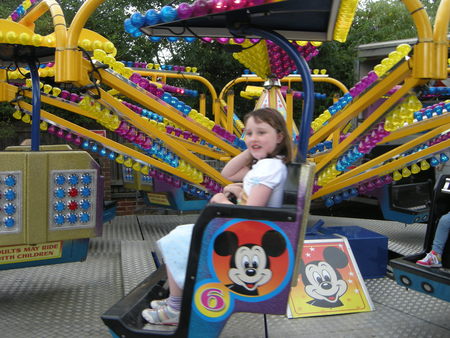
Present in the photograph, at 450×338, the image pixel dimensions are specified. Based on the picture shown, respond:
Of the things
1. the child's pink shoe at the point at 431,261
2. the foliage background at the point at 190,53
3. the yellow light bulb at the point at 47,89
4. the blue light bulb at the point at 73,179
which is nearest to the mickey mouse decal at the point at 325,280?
the child's pink shoe at the point at 431,261

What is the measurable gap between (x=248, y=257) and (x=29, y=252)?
71.3 inches

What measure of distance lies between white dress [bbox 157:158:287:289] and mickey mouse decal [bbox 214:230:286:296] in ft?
0.56

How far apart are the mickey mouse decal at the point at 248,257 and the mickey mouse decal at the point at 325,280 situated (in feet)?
4.29

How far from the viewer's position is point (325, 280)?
325cm

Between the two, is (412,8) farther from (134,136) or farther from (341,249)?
(134,136)

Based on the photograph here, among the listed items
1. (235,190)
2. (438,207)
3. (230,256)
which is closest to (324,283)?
(438,207)

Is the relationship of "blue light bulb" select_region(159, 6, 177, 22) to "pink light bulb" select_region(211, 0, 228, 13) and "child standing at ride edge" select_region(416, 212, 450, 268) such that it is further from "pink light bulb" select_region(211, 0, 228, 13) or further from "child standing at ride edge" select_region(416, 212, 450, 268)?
"child standing at ride edge" select_region(416, 212, 450, 268)

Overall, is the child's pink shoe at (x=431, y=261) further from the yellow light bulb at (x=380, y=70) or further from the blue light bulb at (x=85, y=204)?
the blue light bulb at (x=85, y=204)

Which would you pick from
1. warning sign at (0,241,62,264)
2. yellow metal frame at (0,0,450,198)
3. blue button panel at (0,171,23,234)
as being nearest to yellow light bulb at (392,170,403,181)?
yellow metal frame at (0,0,450,198)

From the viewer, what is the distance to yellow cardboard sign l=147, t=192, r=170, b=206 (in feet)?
19.4

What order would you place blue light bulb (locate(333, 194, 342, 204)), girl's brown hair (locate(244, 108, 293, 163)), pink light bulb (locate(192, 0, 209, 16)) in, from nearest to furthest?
1. girl's brown hair (locate(244, 108, 293, 163))
2. pink light bulb (locate(192, 0, 209, 16))
3. blue light bulb (locate(333, 194, 342, 204))

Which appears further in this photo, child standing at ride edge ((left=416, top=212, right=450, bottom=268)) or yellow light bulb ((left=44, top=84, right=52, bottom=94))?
yellow light bulb ((left=44, top=84, right=52, bottom=94))

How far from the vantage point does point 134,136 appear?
13.2 feet

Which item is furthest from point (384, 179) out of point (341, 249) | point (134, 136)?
point (134, 136)
